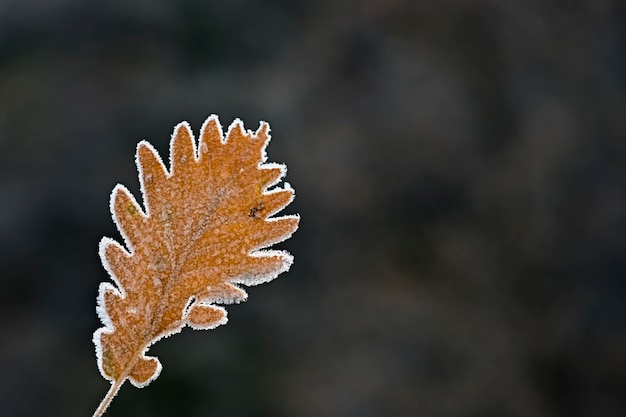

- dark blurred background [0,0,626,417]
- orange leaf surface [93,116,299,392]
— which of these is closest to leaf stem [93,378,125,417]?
orange leaf surface [93,116,299,392]

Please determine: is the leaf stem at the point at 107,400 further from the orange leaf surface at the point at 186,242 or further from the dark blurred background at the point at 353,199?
the dark blurred background at the point at 353,199

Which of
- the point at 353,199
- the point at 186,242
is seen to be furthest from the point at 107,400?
the point at 353,199

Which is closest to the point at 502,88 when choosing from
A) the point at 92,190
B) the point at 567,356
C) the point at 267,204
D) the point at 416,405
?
the point at 567,356

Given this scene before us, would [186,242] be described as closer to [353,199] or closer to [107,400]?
[107,400]

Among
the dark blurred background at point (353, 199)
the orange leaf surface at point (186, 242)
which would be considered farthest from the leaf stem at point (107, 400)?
the dark blurred background at point (353, 199)

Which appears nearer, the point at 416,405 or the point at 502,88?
the point at 416,405

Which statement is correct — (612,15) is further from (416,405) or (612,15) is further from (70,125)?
(70,125)
